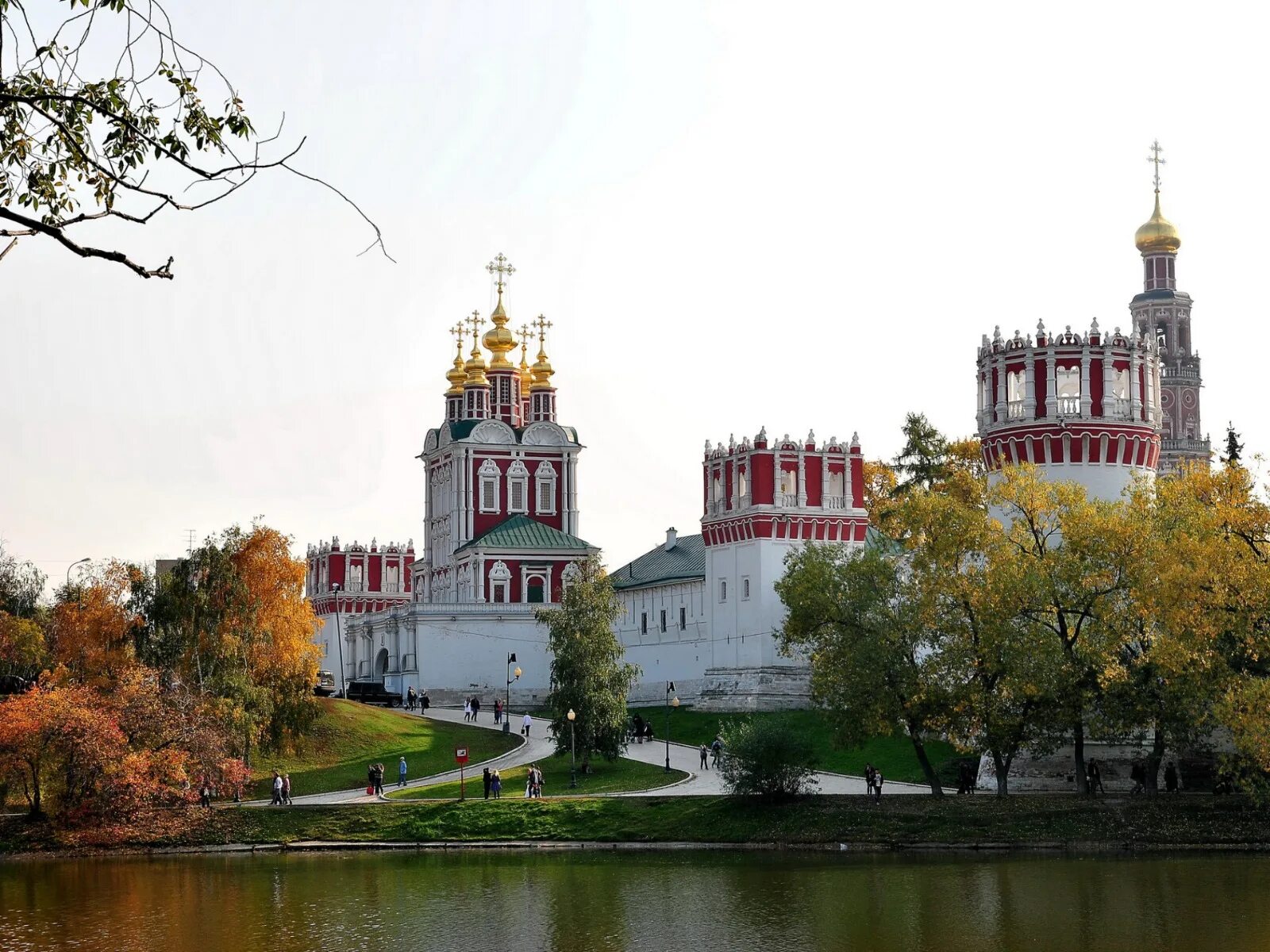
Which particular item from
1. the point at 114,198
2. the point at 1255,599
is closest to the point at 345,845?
the point at 1255,599

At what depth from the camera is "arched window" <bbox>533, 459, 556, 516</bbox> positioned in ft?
315

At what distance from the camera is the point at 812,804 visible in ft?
148

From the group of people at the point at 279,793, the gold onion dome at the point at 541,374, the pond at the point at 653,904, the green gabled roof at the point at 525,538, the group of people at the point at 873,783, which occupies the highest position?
the gold onion dome at the point at 541,374

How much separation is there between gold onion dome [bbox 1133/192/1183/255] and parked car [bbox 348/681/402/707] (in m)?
53.4

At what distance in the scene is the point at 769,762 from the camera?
1775 inches

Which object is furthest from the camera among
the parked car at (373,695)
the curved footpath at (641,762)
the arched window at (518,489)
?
the arched window at (518,489)

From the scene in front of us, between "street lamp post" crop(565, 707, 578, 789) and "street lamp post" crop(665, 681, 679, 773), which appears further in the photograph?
"street lamp post" crop(665, 681, 679, 773)

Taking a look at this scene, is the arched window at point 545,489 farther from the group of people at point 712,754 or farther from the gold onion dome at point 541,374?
the group of people at point 712,754

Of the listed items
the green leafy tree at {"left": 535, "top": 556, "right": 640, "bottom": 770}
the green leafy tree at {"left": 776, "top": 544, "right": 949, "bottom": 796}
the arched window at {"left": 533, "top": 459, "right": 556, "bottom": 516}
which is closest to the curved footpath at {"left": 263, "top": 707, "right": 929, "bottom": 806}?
the green leafy tree at {"left": 535, "top": 556, "right": 640, "bottom": 770}

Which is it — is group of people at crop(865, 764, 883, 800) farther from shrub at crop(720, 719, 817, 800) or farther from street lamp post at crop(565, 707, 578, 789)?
street lamp post at crop(565, 707, 578, 789)

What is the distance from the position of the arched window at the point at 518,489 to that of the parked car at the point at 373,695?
19.1m

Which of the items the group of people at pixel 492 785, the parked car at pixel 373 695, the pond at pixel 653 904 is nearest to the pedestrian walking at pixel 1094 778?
the pond at pixel 653 904

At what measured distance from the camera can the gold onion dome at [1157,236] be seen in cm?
10012

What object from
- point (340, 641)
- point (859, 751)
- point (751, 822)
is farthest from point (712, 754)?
point (340, 641)
